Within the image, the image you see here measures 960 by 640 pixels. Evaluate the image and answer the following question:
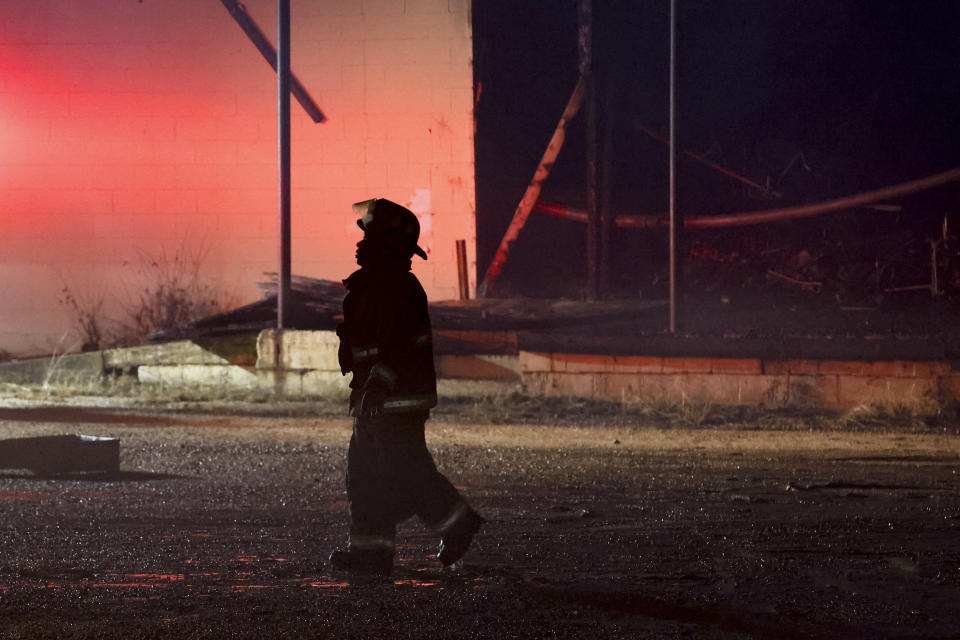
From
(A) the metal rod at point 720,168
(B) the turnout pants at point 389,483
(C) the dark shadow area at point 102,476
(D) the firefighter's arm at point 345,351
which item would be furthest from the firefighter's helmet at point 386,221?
(A) the metal rod at point 720,168

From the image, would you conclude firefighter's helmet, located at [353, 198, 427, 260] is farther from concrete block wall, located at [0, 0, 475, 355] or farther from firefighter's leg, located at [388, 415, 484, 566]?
concrete block wall, located at [0, 0, 475, 355]

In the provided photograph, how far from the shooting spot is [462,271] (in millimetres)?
14336

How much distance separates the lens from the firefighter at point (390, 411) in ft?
15.8

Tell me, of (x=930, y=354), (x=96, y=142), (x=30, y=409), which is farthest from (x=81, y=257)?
(x=930, y=354)

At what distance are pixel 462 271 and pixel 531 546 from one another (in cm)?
899

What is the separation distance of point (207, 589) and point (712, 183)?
12.9m

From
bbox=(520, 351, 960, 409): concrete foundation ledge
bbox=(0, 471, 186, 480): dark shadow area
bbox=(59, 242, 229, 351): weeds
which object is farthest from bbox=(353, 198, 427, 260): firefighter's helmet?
bbox=(59, 242, 229, 351): weeds

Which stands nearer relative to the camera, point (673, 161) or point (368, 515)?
point (368, 515)

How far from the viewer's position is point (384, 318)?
189 inches

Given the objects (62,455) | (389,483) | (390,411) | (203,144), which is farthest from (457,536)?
(203,144)

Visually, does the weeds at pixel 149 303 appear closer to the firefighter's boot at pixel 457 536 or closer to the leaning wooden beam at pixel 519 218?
the leaning wooden beam at pixel 519 218

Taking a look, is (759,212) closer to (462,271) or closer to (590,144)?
(590,144)

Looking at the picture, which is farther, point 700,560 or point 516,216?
point 516,216

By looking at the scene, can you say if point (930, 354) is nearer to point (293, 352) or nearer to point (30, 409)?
point (293, 352)
